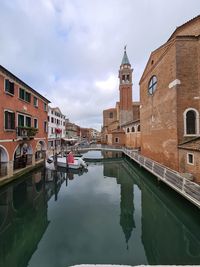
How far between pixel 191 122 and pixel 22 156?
14777mm

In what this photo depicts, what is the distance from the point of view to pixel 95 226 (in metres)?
6.47

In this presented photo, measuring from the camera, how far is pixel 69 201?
30.3 feet

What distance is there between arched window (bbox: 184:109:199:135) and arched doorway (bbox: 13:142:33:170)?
1328cm

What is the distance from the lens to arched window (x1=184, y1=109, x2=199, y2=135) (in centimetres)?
1039

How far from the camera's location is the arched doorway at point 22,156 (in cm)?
1420

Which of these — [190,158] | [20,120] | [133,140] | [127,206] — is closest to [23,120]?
[20,120]

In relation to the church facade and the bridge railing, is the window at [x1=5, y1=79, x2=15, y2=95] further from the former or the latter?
the bridge railing

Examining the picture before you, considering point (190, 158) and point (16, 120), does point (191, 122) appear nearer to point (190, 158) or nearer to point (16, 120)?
point (190, 158)

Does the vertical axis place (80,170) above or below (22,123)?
below

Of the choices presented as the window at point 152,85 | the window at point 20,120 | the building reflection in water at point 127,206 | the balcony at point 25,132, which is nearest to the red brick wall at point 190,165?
the building reflection in water at point 127,206

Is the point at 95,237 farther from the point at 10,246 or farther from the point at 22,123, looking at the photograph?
the point at 22,123

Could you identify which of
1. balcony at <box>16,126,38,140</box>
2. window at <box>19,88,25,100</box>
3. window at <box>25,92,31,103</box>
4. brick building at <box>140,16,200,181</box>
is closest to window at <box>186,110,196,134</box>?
brick building at <box>140,16,200,181</box>

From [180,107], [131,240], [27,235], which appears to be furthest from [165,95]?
[27,235]

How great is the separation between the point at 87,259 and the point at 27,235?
283cm
